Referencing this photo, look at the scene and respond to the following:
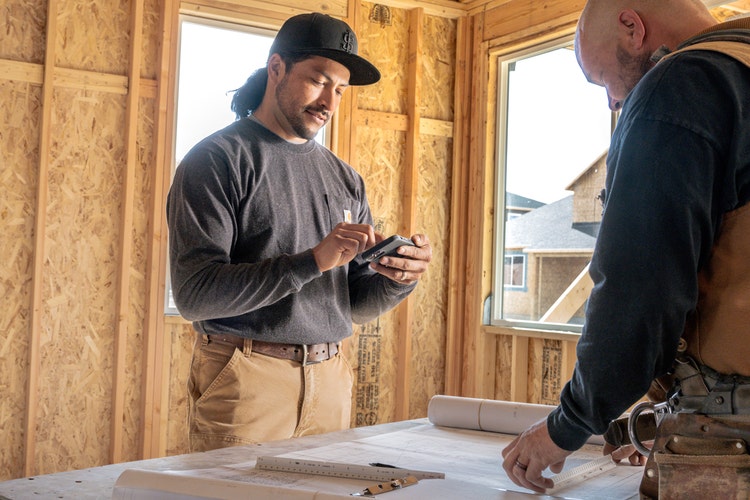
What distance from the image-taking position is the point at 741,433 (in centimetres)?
104

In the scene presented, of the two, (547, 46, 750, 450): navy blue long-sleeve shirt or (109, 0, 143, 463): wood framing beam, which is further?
(109, 0, 143, 463): wood framing beam

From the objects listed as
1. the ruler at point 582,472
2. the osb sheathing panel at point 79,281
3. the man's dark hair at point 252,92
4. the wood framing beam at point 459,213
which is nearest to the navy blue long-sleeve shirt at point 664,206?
the ruler at point 582,472

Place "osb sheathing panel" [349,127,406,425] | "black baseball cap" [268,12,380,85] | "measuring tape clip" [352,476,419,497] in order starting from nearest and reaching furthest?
1. "measuring tape clip" [352,476,419,497]
2. "black baseball cap" [268,12,380,85]
3. "osb sheathing panel" [349,127,406,425]

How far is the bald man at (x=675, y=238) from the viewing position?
106cm

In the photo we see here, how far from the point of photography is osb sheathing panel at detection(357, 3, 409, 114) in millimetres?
5262

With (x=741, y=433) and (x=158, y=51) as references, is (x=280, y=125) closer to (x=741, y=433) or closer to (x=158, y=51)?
(x=741, y=433)

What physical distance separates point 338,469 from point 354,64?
1.45 metres

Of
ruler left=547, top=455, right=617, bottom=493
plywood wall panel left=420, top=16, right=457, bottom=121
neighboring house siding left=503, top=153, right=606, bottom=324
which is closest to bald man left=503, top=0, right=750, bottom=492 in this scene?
ruler left=547, top=455, right=617, bottom=493

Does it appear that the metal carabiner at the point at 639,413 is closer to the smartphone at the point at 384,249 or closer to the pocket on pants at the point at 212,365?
the smartphone at the point at 384,249

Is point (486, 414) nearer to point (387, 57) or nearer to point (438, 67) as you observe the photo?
point (387, 57)

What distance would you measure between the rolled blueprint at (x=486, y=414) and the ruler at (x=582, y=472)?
32cm

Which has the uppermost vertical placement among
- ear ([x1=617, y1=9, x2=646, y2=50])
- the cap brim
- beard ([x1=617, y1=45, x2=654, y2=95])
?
the cap brim

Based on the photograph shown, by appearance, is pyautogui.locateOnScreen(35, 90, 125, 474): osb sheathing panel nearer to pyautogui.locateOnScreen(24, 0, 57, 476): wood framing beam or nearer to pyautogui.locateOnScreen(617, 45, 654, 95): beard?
pyautogui.locateOnScreen(24, 0, 57, 476): wood framing beam

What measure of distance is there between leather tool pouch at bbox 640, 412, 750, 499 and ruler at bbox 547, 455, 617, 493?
0.32 meters
